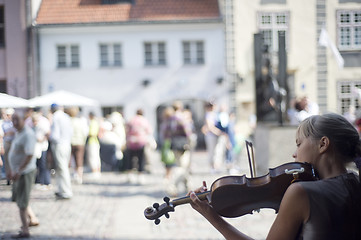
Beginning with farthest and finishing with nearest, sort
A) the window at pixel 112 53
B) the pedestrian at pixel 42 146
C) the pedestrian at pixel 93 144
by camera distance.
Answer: the window at pixel 112 53 < the pedestrian at pixel 93 144 < the pedestrian at pixel 42 146

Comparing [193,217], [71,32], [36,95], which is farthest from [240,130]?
[36,95]

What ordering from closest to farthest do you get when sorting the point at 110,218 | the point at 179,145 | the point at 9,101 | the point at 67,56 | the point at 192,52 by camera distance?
the point at 9,101
the point at 110,218
the point at 67,56
the point at 179,145
the point at 192,52

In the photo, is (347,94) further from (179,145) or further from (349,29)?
(179,145)

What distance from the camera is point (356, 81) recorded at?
11.1 feet

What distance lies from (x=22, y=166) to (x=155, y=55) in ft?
30.6

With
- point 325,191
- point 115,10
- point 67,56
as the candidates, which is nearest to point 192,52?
point 67,56

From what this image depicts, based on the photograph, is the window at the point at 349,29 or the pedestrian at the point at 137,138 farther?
the pedestrian at the point at 137,138

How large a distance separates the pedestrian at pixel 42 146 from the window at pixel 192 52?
638 cm

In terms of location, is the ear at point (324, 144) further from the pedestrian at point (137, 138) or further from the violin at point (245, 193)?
the pedestrian at point (137, 138)

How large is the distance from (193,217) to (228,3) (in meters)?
2.76

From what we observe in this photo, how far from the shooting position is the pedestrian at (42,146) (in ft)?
26.2

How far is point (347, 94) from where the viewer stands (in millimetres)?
3428

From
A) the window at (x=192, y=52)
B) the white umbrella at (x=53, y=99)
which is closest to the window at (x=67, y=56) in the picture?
the white umbrella at (x=53, y=99)

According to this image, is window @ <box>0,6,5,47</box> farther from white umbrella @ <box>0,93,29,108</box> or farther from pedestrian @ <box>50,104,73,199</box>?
pedestrian @ <box>50,104,73,199</box>
